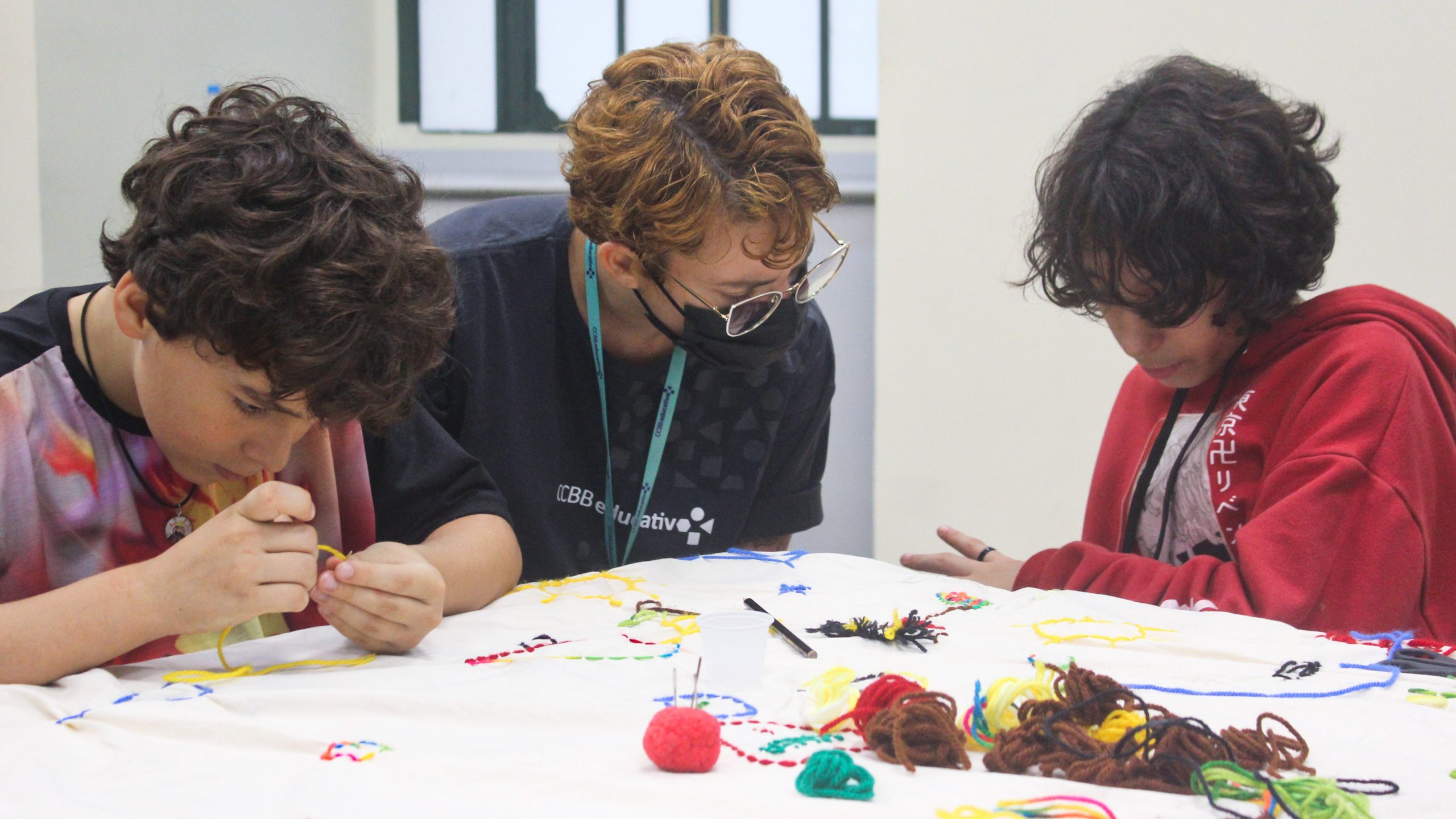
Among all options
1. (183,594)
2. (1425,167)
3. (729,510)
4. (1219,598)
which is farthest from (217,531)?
(1425,167)

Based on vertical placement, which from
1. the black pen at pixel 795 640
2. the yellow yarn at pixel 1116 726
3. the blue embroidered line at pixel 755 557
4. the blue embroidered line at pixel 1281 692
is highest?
the yellow yarn at pixel 1116 726

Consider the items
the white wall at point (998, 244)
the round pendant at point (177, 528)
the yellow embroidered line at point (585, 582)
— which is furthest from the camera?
the white wall at point (998, 244)

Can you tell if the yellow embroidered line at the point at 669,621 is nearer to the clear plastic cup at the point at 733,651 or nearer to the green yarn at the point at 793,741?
the clear plastic cup at the point at 733,651

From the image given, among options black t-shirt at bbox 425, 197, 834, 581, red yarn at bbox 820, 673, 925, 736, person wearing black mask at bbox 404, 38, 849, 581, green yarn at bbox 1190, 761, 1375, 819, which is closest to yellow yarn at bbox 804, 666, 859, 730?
red yarn at bbox 820, 673, 925, 736

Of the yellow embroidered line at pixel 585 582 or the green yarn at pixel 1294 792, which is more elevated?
the green yarn at pixel 1294 792

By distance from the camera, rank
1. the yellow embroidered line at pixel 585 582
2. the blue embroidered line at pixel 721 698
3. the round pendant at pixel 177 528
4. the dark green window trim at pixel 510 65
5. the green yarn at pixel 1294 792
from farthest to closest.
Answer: the dark green window trim at pixel 510 65 < the yellow embroidered line at pixel 585 582 < the round pendant at pixel 177 528 < the blue embroidered line at pixel 721 698 < the green yarn at pixel 1294 792

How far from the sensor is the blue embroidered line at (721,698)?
0.83m

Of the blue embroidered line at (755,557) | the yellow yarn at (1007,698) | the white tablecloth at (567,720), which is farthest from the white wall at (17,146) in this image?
the yellow yarn at (1007,698)

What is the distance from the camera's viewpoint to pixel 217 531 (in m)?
0.92

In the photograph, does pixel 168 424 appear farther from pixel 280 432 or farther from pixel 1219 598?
pixel 1219 598

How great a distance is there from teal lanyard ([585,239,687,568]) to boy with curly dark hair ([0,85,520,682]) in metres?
0.46

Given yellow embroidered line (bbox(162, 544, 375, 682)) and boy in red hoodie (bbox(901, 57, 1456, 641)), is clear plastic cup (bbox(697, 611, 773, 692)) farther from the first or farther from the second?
boy in red hoodie (bbox(901, 57, 1456, 641))

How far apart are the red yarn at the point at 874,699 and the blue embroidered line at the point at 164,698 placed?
51 cm

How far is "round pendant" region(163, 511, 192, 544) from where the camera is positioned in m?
1.10
